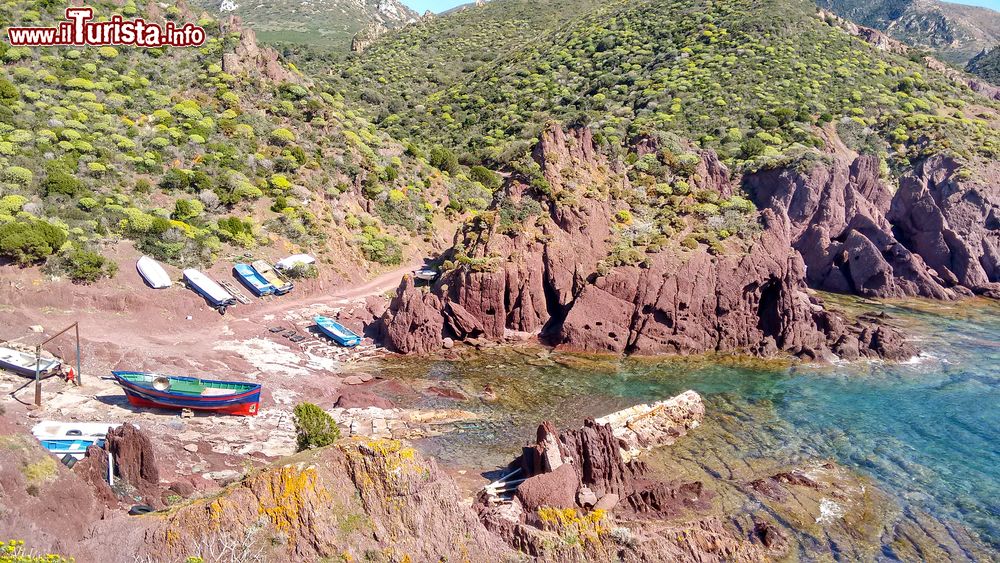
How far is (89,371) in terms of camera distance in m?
26.8

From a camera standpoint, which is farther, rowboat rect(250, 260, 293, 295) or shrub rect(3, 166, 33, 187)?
rowboat rect(250, 260, 293, 295)

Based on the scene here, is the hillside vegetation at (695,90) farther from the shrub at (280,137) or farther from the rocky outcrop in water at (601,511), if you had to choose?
the rocky outcrop in water at (601,511)

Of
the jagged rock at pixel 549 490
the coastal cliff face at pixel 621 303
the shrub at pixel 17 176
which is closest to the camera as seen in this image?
the jagged rock at pixel 549 490

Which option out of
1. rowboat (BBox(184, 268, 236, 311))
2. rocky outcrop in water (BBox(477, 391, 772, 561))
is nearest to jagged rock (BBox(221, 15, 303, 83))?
rowboat (BBox(184, 268, 236, 311))

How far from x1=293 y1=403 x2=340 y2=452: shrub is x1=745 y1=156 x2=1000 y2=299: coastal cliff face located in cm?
4126

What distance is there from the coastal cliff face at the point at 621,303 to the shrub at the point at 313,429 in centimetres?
1353

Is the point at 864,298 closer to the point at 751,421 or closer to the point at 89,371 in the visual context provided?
the point at 751,421

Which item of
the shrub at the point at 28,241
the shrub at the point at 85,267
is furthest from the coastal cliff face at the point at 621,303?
the shrub at the point at 28,241

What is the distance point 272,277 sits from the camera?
1561 inches

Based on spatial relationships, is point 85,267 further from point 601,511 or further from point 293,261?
point 601,511

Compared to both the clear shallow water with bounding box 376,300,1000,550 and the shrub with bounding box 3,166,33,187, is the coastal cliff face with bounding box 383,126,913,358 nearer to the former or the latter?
the clear shallow water with bounding box 376,300,1000,550

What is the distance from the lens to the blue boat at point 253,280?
38094mm

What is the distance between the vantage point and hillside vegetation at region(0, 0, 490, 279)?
37.9 meters

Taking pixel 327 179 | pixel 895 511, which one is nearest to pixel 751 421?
pixel 895 511
